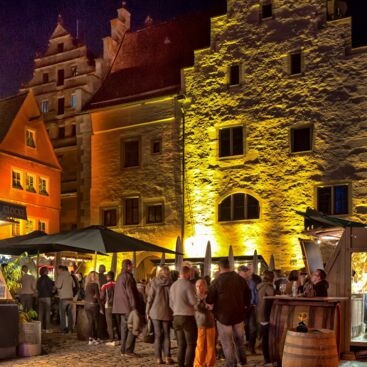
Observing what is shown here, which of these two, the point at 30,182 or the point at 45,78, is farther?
the point at 45,78

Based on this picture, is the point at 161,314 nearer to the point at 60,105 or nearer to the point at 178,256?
the point at 178,256

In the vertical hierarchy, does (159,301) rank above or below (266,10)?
below

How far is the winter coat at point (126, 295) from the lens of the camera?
1279cm

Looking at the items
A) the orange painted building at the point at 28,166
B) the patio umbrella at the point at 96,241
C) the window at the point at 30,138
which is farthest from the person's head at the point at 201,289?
the window at the point at 30,138

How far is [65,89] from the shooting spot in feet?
110

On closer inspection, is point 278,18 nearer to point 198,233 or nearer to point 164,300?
point 198,233

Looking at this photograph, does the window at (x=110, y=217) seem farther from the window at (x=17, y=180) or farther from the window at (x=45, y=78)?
the window at (x=45, y=78)

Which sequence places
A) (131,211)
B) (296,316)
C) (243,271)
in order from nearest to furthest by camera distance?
1. (296,316)
2. (243,271)
3. (131,211)

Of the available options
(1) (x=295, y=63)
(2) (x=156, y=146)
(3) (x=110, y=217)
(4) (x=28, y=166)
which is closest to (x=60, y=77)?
(4) (x=28, y=166)

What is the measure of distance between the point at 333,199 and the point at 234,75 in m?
6.50

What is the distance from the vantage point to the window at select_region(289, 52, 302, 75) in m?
24.8

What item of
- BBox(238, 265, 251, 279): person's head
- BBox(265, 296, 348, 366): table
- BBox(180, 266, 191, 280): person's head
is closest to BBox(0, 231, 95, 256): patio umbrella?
BBox(238, 265, 251, 279): person's head

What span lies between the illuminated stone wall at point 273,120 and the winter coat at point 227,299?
13.2 metres

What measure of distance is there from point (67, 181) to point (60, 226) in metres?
2.45
